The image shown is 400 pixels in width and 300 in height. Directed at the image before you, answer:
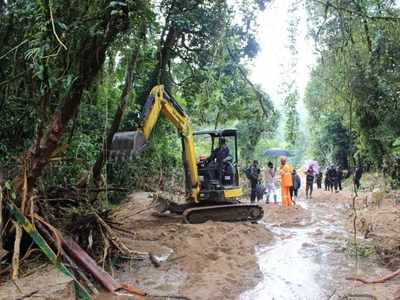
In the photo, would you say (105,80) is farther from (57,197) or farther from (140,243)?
(140,243)

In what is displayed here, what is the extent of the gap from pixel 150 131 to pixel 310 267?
4197mm

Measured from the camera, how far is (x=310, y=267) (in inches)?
332

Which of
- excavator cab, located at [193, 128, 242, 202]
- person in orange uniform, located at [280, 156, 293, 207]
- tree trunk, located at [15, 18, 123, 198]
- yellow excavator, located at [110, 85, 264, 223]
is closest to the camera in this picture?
tree trunk, located at [15, 18, 123, 198]

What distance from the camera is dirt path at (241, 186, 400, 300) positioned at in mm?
6836

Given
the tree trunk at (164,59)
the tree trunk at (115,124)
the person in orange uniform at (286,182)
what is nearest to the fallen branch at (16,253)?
the tree trunk at (115,124)

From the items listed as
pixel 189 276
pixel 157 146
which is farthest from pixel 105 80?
pixel 157 146

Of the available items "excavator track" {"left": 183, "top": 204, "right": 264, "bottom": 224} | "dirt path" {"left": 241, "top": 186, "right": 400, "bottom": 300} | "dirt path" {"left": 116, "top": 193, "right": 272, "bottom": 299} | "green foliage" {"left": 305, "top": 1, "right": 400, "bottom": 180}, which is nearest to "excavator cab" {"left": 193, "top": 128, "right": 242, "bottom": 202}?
"excavator track" {"left": 183, "top": 204, "right": 264, "bottom": 224}

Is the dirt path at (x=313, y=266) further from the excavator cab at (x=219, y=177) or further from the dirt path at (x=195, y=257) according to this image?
the excavator cab at (x=219, y=177)

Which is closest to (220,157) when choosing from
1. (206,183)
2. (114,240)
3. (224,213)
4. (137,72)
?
(206,183)

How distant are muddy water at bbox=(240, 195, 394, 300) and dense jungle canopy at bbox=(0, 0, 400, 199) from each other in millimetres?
1973

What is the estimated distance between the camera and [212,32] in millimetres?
12188

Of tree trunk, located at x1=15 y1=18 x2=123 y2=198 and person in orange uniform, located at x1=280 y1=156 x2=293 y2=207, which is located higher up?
tree trunk, located at x1=15 y1=18 x2=123 y2=198

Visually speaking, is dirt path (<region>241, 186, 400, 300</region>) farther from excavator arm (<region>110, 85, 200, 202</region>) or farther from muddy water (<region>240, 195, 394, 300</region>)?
excavator arm (<region>110, 85, 200, 202</region>)

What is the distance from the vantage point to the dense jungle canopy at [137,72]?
561cm
